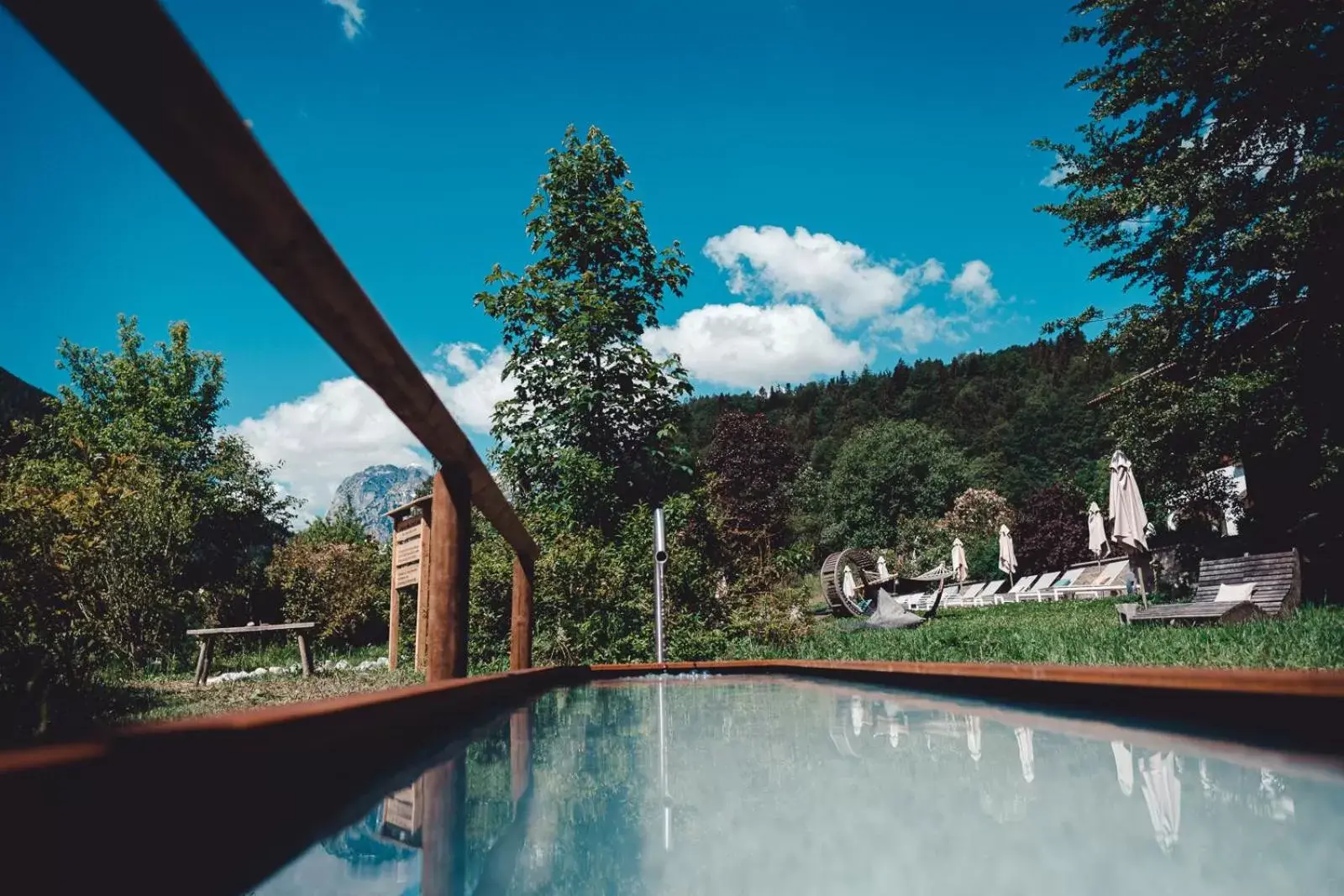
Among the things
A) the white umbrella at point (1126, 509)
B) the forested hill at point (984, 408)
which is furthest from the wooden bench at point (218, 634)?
the forested hill at point (984, 408)

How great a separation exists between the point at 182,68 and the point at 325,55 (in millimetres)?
18523

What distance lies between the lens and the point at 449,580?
2.67m

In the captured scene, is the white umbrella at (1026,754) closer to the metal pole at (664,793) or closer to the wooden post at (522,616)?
the metal pole at (664,793)

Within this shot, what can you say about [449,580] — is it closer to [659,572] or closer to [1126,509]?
[659,572]

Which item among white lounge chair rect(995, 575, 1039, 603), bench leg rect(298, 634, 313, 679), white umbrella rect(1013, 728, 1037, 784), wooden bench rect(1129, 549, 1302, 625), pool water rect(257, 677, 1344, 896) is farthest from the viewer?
white lounge chair rect(995, 575, 1039, 603)

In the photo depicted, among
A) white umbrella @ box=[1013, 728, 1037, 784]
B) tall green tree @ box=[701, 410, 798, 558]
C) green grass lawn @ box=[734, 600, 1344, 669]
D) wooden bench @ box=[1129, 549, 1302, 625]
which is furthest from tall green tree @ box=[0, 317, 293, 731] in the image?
tall green tree @ box=[701, 410, 798, 558]

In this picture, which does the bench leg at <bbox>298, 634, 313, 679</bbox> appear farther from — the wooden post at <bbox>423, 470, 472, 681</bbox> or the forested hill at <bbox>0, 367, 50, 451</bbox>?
the wooden post at <bbox>423, 470, 472, 681</bbox>

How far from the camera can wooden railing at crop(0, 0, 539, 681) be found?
0.75 m

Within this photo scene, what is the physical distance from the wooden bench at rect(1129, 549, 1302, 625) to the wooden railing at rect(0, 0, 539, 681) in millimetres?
9755

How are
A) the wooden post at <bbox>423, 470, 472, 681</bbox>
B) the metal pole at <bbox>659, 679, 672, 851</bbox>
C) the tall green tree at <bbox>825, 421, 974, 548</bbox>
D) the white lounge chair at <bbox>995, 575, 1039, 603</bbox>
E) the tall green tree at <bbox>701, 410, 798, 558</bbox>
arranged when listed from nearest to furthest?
the metal pole at <bbox>659, 679, 672, 851</bbox> → the wooden post at <bbox>423, 470, 472, 681</bbox> → the white lounge chair at <bbox>995, 575, 1039, 603</bbox> → the tall green tree at <bbox>701, 410, 798, 558</bbox> → the tall green tree at <bbox>825, 421, 974, 548</bbox>

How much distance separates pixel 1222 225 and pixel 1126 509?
4.76 meters

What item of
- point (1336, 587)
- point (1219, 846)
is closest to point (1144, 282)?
point (1336, 587)

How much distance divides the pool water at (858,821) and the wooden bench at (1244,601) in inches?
340

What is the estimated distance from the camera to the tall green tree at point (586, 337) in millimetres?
8461
